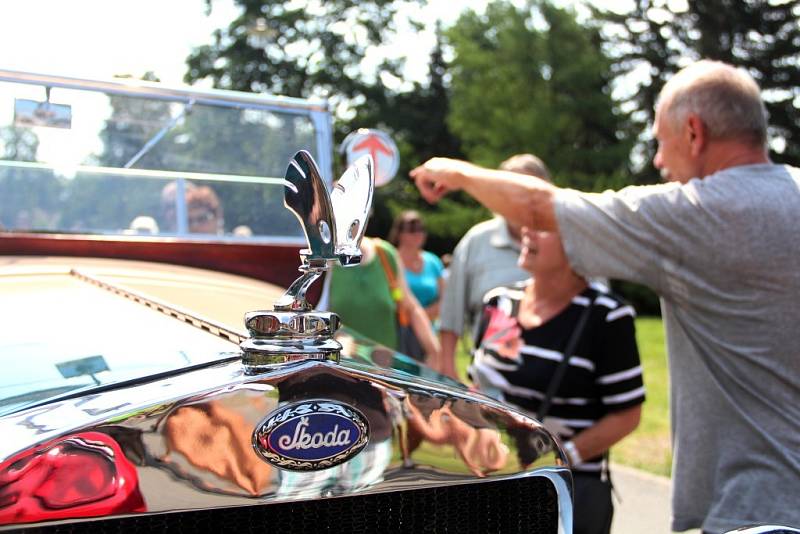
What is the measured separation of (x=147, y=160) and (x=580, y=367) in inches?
60.5

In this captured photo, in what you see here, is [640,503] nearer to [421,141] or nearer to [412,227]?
[412,227]

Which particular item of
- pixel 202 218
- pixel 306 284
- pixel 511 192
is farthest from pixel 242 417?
pixel 202 218

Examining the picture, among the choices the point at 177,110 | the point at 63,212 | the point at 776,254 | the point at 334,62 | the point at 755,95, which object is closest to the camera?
the point at 776,254

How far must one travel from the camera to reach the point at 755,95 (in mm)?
2299

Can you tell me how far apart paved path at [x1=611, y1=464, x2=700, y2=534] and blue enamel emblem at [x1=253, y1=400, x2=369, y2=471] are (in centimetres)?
324

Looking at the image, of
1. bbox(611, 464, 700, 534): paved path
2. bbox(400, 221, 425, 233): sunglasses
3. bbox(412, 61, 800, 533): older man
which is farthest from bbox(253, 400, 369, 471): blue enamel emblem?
bbox(400, 221, 425, 233): sunglasses

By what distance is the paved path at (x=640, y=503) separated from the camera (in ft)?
15.7

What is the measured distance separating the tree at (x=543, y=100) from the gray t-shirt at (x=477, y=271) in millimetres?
28192

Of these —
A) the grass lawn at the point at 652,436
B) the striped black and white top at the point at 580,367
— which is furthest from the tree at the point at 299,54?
the striped black and white top at the point at 580,367

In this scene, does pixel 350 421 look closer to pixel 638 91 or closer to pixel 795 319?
pixel 795 319

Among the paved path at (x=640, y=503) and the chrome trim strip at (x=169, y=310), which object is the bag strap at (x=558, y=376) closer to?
the chrome trim strip at (x=169, y=310)

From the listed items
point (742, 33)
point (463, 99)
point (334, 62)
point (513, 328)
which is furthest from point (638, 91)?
point (513, 328)

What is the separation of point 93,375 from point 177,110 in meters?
1.63

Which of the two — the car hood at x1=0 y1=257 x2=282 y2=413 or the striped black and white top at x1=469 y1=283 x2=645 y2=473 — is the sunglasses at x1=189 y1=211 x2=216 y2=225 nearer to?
the car hood at x1=0 y1=257 x2=282 y2=413
